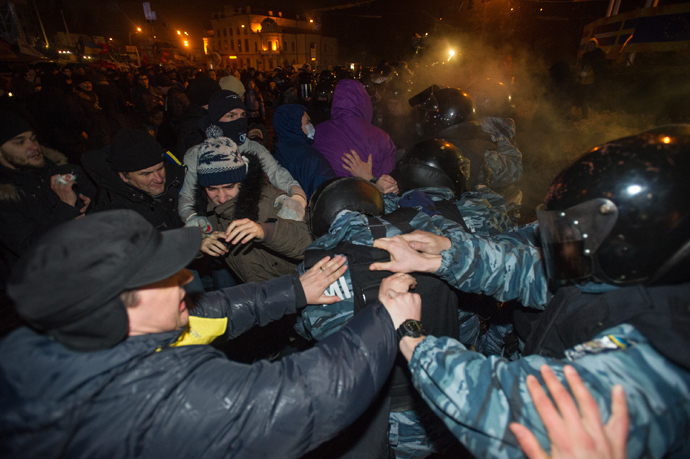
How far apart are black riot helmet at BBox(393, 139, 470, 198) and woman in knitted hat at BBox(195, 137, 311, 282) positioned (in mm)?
1298

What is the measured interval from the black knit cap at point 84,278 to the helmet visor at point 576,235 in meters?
1.90

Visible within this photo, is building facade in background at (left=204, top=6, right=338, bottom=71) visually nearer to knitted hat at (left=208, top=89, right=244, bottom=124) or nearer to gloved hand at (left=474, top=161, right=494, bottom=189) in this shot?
knitted hat at (left=208, top=89, right=244, bottom=124)

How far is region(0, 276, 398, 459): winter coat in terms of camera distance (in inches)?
35.4

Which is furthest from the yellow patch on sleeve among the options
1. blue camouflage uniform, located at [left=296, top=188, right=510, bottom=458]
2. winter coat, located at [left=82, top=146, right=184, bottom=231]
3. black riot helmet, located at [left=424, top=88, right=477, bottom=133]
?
black riot helmet, located at [left=424, top=88, right=477, bottom=133]

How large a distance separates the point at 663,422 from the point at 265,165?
11.2ft

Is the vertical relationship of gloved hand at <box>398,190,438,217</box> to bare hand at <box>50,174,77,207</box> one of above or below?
above

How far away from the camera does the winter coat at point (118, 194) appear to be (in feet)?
10.0

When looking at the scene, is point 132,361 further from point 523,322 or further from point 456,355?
point 523,322

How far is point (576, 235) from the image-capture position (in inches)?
60.4

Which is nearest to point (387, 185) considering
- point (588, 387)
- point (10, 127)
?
point (588, 387)

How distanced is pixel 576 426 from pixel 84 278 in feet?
5.56

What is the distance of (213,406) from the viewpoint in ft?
3.58

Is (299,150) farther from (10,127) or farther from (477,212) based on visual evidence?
(10,127)

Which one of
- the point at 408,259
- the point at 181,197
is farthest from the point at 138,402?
the point at 181,197
